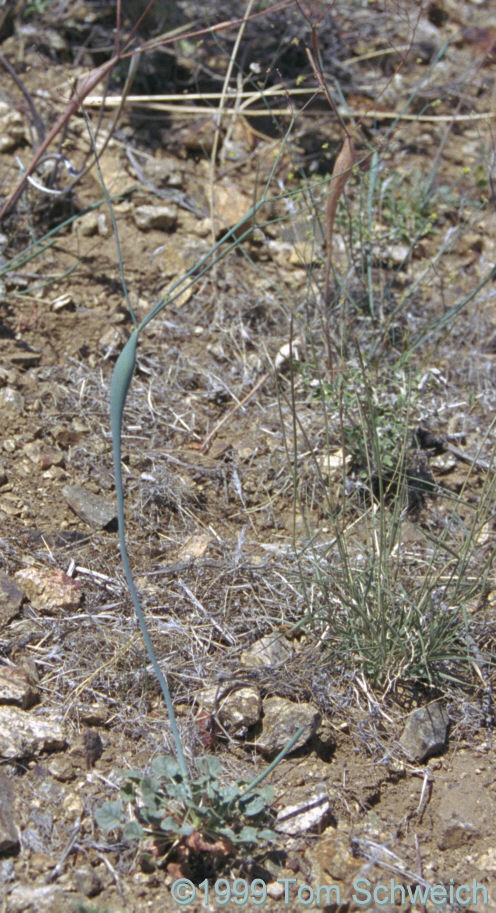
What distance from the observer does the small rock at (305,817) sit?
162 cm

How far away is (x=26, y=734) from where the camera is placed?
1.69 metres

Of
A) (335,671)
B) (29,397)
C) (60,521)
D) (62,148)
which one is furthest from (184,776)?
(62,148)

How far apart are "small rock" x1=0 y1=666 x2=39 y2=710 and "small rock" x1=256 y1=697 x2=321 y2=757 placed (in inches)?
18.4

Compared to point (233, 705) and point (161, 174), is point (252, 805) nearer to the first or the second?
point (233, 705)

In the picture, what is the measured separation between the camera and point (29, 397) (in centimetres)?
252

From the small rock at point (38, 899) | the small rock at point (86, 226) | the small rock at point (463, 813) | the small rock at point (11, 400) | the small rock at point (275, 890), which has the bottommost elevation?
the small rock at point (463, 813)

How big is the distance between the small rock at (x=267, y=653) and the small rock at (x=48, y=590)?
16.0 inches

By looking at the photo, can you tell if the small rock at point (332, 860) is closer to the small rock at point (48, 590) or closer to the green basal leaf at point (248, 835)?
the green basal leaf at point (248, 835)

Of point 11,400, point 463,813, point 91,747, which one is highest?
point 11,400

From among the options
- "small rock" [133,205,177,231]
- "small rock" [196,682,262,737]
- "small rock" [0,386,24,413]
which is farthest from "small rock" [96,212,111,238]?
"small rock" [196,682,262,737]

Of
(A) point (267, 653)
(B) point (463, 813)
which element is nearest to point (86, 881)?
(A) point (267, 653)

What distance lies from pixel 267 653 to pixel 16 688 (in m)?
0.55

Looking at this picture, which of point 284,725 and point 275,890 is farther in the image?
point 284,725

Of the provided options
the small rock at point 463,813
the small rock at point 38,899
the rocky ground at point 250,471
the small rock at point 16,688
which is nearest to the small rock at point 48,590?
the rocky ground at point 250,471
